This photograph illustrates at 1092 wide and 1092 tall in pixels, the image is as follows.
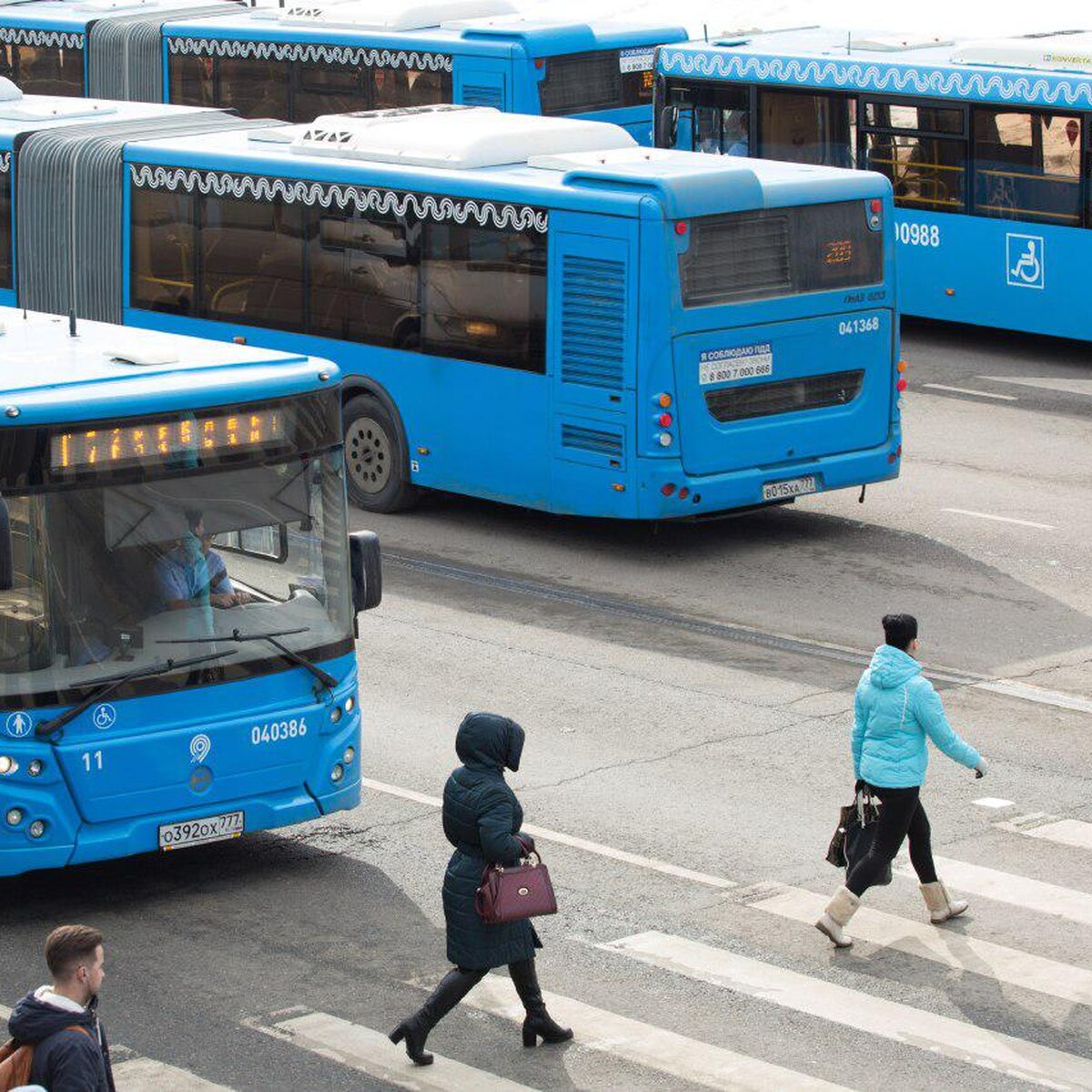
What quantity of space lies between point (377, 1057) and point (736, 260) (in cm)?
929

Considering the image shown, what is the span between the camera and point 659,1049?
30.8 feet

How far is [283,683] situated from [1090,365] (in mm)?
15751

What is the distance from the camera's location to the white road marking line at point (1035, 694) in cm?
1415

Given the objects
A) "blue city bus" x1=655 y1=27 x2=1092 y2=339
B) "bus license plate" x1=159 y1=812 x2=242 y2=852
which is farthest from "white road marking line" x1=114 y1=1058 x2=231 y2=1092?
"blue city bus" x1=655 y1=27 x2=1092 y2=339

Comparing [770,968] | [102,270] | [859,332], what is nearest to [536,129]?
[859,332]

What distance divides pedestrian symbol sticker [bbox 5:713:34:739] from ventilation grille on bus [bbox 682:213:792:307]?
7.89 meters

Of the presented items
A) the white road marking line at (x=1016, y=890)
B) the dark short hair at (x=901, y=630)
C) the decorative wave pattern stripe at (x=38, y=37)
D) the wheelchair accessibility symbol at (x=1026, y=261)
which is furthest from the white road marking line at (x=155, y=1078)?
the decorative wave pattern stripe at (x=38, y=37)

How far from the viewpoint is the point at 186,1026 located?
9703 millimetres

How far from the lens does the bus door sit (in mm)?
17266

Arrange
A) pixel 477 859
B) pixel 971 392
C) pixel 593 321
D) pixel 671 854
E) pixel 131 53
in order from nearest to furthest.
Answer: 1. pixel 477 859
2. pixel 671 854
3. pixel 593 321
4. pixel 971 392
5. pixel 131 53

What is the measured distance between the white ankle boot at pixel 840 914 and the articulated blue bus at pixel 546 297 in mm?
7148

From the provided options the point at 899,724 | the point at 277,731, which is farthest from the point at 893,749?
the point at 277,731

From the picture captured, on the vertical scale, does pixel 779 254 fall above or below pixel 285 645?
above

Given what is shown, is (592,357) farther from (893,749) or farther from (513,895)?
(513,895)
